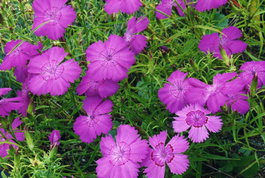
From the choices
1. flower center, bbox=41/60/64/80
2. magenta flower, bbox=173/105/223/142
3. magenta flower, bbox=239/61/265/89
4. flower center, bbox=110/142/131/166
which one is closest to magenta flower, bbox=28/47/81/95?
flower center, bbox=41/60/64/80

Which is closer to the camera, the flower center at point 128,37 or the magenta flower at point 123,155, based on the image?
the magenta flower at point 123,155

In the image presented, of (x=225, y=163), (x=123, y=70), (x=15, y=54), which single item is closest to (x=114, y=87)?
(x=123, y=70)

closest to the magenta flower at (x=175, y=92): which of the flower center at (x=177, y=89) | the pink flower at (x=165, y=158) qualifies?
the flower center at (x=177, y=89)

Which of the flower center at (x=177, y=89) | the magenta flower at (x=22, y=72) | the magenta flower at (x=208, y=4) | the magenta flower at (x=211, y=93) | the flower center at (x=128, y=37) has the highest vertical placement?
the magenta flower at (x=208, y=4)

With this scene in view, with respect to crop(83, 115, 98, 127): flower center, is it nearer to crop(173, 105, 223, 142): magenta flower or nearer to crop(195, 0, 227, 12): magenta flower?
crop(173, 105, 223, 142): magenta flower

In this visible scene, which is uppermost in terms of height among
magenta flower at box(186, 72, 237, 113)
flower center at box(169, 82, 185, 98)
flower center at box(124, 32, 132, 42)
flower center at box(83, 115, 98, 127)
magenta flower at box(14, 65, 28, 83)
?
flower center at box(124, 32, 132, 42)

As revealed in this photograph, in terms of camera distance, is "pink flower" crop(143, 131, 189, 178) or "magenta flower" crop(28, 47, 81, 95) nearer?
"pink flower" crop(143, 131, 189, 178)

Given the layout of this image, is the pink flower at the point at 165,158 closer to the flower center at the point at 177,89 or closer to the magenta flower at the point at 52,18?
the flower center at the point at 177,89
